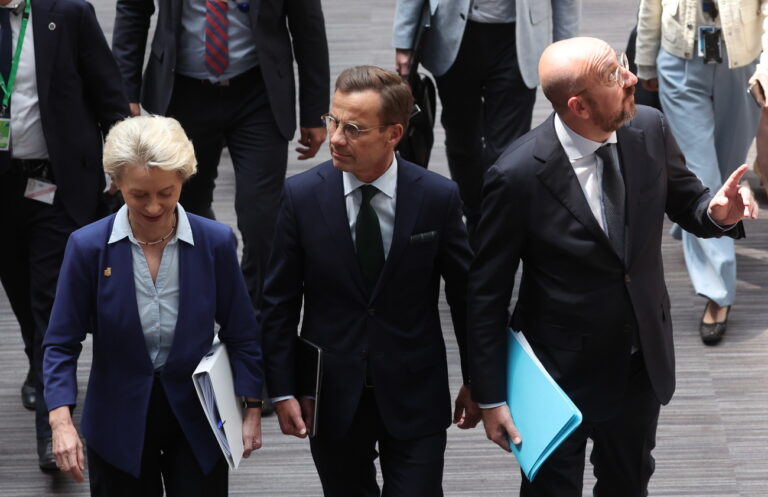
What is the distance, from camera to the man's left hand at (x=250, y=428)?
127 inches

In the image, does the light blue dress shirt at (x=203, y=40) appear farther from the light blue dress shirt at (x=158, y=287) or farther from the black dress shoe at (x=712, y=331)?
the black dress shoe at (x=712, y=331)

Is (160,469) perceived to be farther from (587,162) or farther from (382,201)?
(587,162)

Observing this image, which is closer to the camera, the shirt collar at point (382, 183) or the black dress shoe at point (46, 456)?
Answer: the shirt collar at point (382, 183)

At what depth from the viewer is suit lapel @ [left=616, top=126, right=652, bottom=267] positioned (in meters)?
3.19

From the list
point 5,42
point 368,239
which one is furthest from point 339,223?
point 5,42

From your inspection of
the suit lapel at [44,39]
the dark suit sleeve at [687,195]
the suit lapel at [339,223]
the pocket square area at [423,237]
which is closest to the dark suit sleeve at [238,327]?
the suit lapel at [339,223]

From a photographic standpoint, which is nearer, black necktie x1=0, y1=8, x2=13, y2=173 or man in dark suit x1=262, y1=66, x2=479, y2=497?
man in dark suit x1=262, y1=66, x2=479, y2=497

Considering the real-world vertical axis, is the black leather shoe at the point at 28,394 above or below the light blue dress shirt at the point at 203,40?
below

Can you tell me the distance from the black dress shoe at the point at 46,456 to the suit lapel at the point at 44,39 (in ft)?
3.61

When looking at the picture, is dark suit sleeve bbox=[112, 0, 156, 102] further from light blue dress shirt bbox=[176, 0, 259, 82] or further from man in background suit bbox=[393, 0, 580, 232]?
man in background suit bbox=[393, 0, 580, 232]

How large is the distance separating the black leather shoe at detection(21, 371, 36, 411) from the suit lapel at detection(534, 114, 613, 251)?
8.01 ft

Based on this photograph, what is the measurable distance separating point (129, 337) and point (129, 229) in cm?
25

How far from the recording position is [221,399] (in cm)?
311

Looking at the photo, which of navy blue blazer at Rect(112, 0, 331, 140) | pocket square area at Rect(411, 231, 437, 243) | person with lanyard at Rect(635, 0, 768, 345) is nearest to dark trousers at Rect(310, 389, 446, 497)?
pocket square area at Rect(411, 231, 437, 243)
